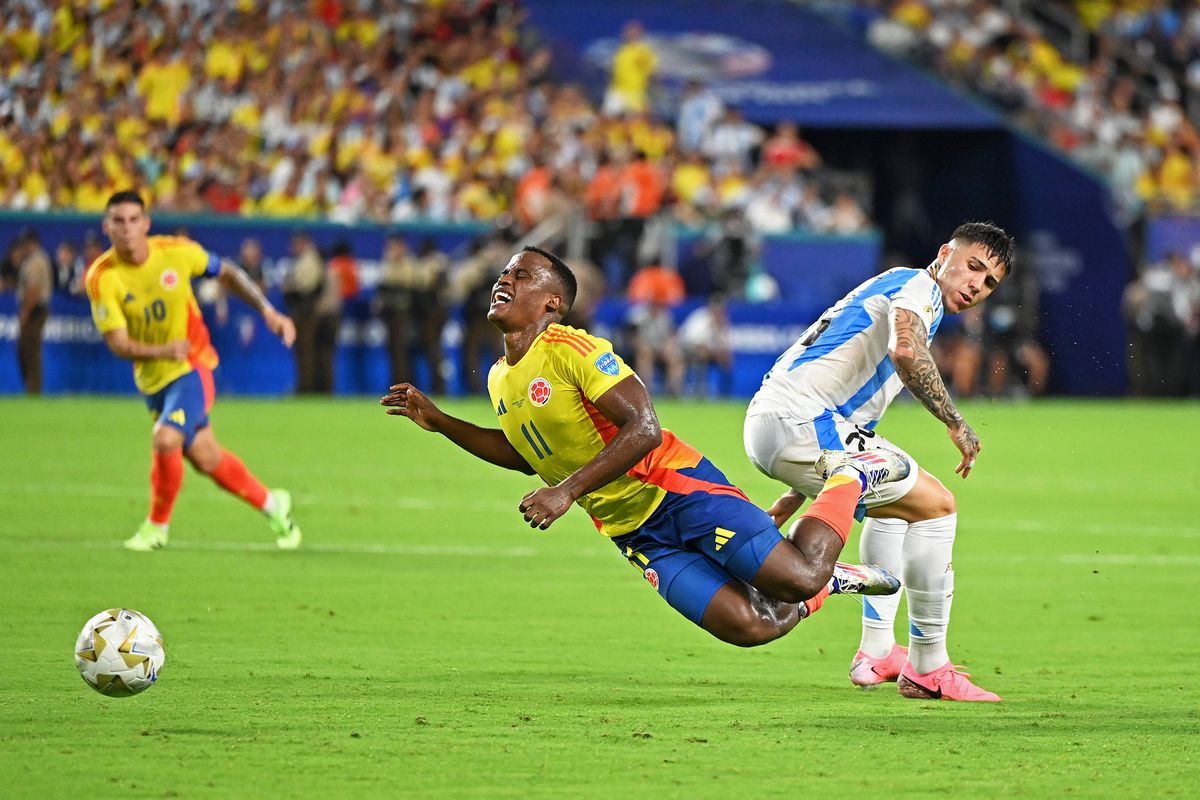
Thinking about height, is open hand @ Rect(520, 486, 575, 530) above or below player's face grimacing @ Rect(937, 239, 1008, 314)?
below

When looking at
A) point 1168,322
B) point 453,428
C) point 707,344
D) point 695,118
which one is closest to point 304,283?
point 707,344

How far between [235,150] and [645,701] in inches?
837

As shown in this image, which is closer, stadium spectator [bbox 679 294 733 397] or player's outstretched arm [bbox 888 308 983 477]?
player's outstretched arm [bbox 888 308 983 477]

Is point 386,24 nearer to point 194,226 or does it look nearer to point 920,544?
point 194,226

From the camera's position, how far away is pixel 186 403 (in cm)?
1195

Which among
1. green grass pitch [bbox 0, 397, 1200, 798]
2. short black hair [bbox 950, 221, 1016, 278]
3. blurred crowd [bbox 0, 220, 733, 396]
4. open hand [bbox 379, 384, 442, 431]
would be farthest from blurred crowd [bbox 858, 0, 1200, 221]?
open hand [bbox 379, 384, 442, 431]

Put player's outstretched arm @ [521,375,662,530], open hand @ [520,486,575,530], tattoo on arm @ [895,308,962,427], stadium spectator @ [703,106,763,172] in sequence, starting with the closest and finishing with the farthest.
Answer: open hand @ [520,486,575,530], player's outstretched arm @ [521,375,662,530], tattoo on arm @ [895,308,962,427], stadium spectator @ [703,106,763,172]

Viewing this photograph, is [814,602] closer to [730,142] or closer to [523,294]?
[523,294]

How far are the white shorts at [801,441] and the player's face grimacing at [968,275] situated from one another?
636 mm

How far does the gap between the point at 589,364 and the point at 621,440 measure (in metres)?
0.32

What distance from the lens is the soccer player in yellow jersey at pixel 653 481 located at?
22.7ft

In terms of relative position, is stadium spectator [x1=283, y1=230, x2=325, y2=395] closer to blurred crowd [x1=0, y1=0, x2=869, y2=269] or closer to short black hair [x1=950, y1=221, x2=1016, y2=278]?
blurred crowd [x1=0, y1=0, x2=869, y2=269]

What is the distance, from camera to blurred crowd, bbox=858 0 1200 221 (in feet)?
111

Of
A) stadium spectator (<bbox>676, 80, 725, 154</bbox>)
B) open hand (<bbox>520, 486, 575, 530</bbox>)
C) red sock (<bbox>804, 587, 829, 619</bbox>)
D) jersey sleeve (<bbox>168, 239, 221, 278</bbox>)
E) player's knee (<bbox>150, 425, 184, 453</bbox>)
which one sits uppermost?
stadium spectator (<bbox>676, 80, 725, 154</bbox>)
